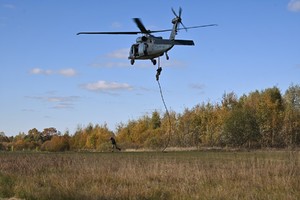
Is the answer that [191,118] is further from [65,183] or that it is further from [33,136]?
[65,183]

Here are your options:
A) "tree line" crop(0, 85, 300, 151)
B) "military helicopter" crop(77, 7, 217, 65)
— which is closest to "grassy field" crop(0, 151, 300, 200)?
"military helicopter" crop(77, 7, 217, 65)

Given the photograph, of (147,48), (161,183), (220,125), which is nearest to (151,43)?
(147,48)

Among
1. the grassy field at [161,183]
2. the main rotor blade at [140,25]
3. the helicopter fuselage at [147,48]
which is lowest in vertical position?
the grassy field at [161,183]

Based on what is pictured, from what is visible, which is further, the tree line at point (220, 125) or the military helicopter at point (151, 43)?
the tree line at point (220, 125)

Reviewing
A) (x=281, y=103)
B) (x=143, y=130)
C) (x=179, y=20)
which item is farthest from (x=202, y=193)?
(x=143, y=130)

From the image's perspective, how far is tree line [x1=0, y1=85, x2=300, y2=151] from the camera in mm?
81000

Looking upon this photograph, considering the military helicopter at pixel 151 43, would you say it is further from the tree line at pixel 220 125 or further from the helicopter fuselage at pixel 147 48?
the tree line at pixel 220 125

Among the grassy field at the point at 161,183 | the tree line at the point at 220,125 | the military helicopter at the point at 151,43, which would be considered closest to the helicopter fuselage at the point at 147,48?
the military helicopter at the point at 151,43

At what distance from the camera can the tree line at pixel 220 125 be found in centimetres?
8100

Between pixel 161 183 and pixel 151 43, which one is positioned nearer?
pixel 151 43

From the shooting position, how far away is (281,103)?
97.2 meters

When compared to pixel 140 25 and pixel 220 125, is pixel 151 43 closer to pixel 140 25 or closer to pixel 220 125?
pixel 140 25

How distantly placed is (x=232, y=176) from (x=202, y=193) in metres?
4.77

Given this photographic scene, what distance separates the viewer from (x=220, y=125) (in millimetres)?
98375
